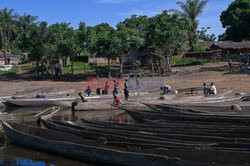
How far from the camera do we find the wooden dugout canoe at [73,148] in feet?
20.0

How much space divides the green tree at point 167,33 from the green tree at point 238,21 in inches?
544

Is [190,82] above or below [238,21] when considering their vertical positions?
below

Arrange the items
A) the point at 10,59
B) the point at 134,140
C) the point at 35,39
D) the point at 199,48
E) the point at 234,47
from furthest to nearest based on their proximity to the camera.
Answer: the point at 10,59 < the point at 199,48 < the point at 234,47 < the point at 35,39 < the point at 134,140

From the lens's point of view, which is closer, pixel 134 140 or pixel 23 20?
pixel 134 140

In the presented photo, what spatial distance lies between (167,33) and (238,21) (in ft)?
60.2

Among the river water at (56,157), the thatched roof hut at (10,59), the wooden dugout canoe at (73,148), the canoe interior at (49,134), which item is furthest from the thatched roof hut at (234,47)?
the thatched roof hut at (10,59)

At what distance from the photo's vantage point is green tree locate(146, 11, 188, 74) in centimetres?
2775

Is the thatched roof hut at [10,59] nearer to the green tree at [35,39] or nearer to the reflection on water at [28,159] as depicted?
the green tree at [35,39]

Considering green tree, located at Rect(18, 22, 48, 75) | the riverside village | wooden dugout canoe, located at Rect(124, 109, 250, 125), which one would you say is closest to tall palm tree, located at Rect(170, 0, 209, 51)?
the riverside village

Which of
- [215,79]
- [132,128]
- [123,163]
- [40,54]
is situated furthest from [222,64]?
[123,163]

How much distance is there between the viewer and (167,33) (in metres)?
27.3

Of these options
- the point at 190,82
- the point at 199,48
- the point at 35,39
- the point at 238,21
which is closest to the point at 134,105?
the point at 190,82

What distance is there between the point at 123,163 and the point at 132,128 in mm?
2184

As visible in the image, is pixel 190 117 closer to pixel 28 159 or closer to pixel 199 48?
pixel 28 159
